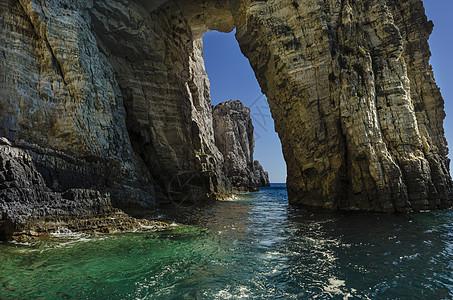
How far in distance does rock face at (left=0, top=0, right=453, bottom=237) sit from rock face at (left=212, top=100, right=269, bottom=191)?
1379 inches

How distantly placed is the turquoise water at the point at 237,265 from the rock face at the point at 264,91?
15.1 feet

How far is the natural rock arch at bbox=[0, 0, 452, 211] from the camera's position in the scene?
14.5 metres

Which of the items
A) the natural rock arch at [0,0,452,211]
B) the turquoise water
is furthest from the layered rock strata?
the turquoise water

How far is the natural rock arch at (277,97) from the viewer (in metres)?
14.5

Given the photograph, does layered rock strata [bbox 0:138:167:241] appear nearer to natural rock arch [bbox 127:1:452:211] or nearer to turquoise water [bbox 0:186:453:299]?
turquoise water [bbox 0:186:453:299]

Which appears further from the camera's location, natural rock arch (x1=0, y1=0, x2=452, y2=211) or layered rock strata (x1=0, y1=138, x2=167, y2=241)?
natural rock arch (x1=0, y1=0, x2=452, y2=211)

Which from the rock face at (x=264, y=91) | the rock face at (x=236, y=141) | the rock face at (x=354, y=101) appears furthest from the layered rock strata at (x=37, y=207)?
the rock face at (x=236, y=141)

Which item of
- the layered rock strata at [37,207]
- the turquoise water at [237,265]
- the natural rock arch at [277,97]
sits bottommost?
the turquoise water at [237,265]

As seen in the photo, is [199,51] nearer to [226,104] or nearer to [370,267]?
[226,104]

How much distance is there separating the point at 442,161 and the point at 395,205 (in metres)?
5.94

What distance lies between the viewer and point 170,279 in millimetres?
5633

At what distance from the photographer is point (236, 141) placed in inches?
2511

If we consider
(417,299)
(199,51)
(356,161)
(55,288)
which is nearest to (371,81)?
(356,161)

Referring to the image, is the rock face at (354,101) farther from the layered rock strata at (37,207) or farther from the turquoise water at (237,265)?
the layered rock strata at (37,207)
